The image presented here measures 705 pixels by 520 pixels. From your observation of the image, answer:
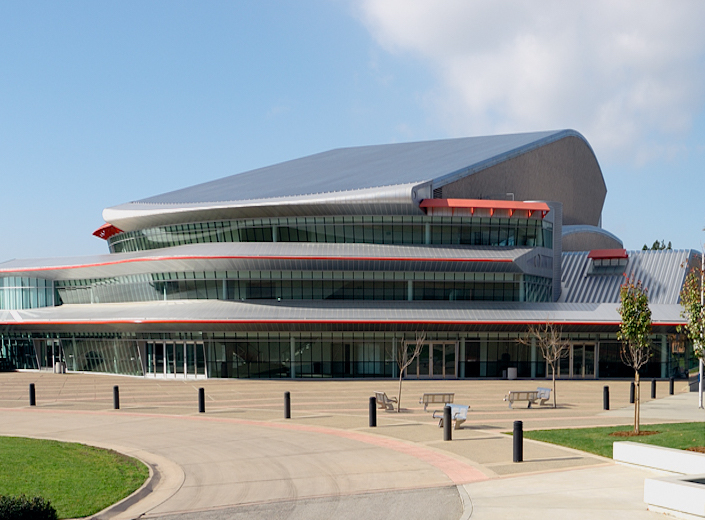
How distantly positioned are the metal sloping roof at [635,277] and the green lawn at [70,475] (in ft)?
137

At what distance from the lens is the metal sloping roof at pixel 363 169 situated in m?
53.4

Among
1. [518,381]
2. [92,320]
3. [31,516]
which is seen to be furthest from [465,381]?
[31,516]

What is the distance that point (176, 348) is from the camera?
49.2 meters

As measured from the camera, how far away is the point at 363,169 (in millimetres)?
59656

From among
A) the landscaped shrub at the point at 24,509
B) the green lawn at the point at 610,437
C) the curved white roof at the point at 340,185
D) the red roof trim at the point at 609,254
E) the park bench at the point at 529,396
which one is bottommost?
the park bench at the point at 529,396

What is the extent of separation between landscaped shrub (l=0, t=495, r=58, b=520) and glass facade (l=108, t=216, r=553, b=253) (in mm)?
39782

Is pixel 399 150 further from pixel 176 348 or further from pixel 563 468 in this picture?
pixel 563 468

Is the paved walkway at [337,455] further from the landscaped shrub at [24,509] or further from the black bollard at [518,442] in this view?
the landscaped shrub at [24,509]

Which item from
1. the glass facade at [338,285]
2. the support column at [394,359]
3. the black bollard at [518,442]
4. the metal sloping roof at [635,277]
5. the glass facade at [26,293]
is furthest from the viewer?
the glass facade at [26,293]

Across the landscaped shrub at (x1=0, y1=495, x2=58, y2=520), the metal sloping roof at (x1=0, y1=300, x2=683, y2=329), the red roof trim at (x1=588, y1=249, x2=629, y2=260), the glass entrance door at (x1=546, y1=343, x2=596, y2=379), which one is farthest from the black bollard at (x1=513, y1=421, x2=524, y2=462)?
the red roof trim at (x1=588, y1=249, x2=629, y2=260)

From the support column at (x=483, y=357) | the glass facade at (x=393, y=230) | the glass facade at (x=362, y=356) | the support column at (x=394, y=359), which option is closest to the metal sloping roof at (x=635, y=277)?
the glass facade at (x=393, y=230)

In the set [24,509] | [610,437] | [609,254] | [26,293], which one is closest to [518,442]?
[610,437]

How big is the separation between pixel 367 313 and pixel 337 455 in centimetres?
2845

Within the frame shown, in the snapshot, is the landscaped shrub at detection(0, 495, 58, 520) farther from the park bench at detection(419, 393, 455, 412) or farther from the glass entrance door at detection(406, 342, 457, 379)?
the glass entrance door at detection(406, 342, 457, 379)
